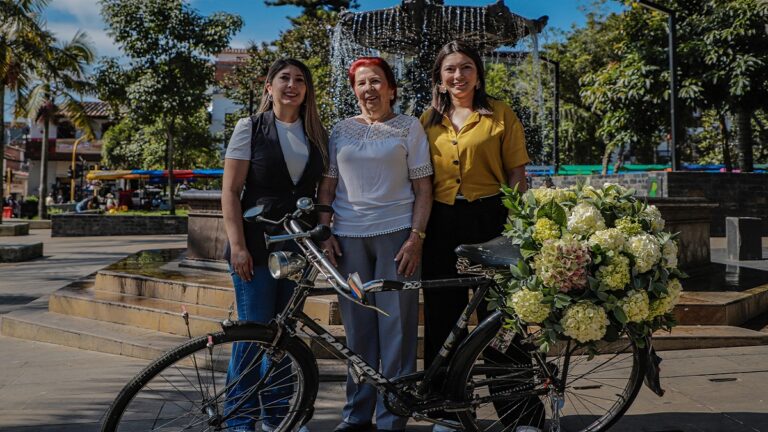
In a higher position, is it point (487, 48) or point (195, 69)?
point (195, 69)

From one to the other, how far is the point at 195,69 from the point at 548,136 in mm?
17437

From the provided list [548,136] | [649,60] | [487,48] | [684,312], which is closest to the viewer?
[684,312]

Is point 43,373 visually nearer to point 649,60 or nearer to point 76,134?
point 649,60

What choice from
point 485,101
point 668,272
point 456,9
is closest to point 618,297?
point 668,272

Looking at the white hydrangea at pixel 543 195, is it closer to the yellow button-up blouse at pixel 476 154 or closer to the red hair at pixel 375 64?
the yellow button-up blouse at pixel 476 154

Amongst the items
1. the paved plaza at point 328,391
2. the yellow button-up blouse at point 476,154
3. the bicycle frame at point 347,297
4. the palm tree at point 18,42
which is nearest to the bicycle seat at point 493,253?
the bicycle frame at point 347,297

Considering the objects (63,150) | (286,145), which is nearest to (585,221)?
(286,145)

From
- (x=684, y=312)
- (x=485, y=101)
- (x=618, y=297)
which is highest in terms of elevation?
(x=485, y=101)

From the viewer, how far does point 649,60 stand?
65.5 ft

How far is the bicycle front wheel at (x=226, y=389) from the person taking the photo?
9.53 feet

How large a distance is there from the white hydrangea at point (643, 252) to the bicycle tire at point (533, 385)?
1.78ft

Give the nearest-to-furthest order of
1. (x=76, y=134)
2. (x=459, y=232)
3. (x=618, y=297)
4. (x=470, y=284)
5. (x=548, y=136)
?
(x=618, y=297) → (x=470, y=284) → (x=459, y=232) → (x=548, y=136) → (x=76, y=134)

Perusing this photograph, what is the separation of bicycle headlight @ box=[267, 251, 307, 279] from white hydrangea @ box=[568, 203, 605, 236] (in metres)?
1.19

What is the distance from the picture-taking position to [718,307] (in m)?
6.01
